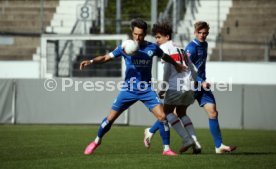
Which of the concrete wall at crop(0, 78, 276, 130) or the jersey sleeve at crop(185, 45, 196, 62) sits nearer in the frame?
the jersey sleeve at crop(185, 45, 196, 62)

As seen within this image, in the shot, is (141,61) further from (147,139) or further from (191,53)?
(147,139)

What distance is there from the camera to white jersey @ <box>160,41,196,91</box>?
12.5 meters

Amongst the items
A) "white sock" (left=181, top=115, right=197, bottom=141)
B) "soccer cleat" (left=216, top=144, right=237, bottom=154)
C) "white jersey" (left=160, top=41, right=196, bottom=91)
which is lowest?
"soccer cleat" (left=216, top=144, right=237, bottom=154)

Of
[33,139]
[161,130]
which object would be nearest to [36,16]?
[33,139]

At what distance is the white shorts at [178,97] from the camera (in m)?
12.5

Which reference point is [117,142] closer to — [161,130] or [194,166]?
[161,130]

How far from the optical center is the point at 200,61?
12.8 metres

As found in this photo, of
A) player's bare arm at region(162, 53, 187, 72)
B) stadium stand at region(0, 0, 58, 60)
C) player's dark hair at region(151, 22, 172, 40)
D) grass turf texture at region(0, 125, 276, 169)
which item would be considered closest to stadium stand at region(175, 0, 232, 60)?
stadium stand at region(0, 0, 58, 60)

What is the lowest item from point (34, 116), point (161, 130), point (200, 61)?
point (34, 116)

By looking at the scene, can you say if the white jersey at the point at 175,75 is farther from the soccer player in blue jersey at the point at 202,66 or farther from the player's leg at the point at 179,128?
the player's leg at the point at 179,128

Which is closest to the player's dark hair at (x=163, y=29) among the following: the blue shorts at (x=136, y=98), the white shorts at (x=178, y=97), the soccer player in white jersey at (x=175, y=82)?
the soccer player in white jersey at (x=175, y=82)

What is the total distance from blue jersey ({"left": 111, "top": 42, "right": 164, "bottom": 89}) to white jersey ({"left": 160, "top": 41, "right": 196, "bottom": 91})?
555 millimetres

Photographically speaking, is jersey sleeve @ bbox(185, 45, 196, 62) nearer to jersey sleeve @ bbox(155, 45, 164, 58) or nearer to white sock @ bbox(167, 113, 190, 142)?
jersey sleeve @ bbox(155, 45, 164, 58)

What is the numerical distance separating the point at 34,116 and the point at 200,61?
1126cm
